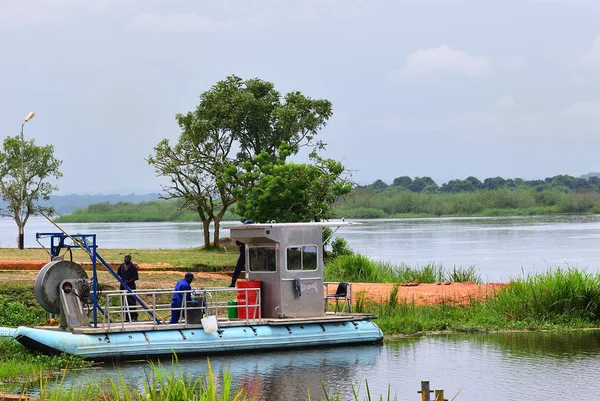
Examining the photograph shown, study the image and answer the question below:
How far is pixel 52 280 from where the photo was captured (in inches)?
871

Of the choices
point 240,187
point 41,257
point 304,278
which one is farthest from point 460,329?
point 240,187

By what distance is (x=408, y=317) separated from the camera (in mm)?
27734

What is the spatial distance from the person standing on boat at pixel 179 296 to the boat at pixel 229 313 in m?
0.12

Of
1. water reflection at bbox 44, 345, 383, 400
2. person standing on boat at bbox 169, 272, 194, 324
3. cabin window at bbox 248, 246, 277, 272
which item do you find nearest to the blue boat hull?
water reflection at bbox 44, 345, 383, 400

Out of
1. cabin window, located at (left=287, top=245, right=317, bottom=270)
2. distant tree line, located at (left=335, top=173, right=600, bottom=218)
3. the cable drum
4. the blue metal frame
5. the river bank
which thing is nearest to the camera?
the blue metal frame

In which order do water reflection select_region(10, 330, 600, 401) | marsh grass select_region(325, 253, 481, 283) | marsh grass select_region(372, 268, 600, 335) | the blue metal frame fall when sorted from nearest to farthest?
water reflection select_region(10, 330, 600, 401) → the blue metal frame → marsh grass select_region(372, 268, 600, 335) → marsh grass select_region(325, 253, 481, 283)

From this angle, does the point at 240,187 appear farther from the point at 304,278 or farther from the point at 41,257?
the point at 304,278

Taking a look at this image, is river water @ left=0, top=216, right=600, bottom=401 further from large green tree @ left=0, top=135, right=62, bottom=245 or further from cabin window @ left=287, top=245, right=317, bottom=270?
large green tree @ left=0, top=135, right=62, bottom=245

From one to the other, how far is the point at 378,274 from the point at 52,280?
17.6 metres

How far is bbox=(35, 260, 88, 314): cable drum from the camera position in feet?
72.2

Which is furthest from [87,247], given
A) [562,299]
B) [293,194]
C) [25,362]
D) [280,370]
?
[293,194]

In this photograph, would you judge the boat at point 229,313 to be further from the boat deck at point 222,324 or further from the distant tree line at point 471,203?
the distant tree line at point 471,203

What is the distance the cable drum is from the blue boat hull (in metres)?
0.67

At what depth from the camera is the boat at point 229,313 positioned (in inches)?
856
